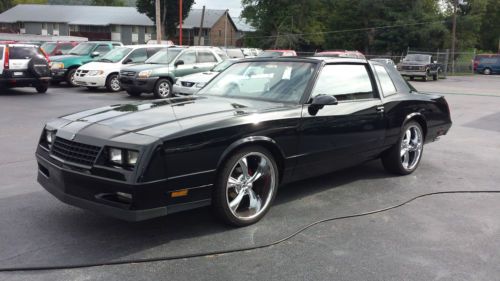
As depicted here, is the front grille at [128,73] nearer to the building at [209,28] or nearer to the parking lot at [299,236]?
the parking lot at [299,236]

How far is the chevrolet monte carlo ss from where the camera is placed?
3.69 m

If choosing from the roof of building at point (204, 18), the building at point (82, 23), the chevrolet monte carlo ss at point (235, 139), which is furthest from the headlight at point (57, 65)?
the building at point (82, 23)

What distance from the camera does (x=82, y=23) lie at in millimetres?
74000

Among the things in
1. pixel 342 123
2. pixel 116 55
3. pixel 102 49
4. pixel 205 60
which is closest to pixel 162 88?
pixel 205 60

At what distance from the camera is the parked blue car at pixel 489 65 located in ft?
155

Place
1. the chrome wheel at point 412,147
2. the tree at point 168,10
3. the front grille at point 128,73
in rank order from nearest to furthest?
the chrome wheel at point 412,147
the front grille at point 128,73
the tree at point 168,10

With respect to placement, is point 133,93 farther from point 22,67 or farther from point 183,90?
point 22,67

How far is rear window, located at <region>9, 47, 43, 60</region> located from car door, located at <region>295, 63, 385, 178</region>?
12850mm

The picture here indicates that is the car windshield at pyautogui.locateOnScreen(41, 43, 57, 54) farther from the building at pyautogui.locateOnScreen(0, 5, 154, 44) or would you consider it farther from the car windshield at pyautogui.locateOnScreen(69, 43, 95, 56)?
the building at pyautogui.locateOnScreen(0, 5, 154, 44)

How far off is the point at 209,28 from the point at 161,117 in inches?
2929

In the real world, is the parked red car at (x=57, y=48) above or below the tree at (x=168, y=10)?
below

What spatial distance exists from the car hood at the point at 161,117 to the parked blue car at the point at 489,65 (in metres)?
48.7

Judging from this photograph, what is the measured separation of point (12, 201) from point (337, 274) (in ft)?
11.0

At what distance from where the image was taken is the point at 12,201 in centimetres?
491
